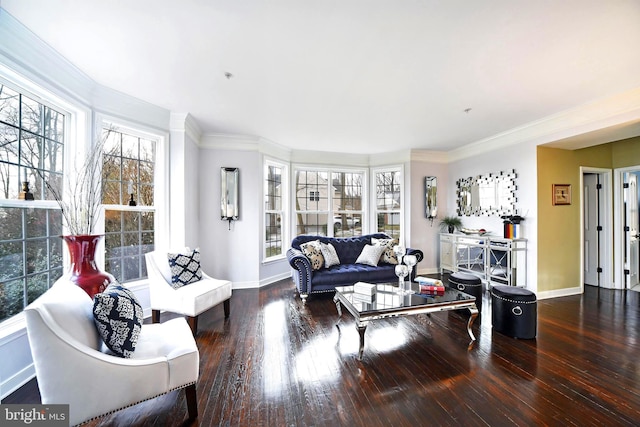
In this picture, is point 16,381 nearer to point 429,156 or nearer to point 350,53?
point 350,53

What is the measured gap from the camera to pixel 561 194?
398cm

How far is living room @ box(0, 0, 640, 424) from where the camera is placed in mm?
2018

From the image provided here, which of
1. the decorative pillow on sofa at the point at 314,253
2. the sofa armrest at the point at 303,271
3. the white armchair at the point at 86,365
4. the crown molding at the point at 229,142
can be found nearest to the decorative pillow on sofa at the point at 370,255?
the decorative pillow on sofa at the point at 314,253

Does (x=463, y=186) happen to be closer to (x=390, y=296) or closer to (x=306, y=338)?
(x=390, y=296)

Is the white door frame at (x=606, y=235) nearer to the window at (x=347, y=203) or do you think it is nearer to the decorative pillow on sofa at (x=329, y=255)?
the window at (x=347, y=203)

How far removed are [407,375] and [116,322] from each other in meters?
2.09

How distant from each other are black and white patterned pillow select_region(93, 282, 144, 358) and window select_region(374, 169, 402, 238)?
482 cm

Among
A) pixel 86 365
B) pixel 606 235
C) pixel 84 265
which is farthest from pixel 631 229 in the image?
pixel 84 265

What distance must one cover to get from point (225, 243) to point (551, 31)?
14.9ft

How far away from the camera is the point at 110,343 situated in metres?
1.50

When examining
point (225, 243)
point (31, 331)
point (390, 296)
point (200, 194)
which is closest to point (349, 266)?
point (390, 296)

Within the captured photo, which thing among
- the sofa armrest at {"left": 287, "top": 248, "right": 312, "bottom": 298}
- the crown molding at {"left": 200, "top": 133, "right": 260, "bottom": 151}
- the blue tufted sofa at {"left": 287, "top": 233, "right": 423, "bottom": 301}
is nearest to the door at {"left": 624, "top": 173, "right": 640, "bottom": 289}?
the blue tufted sofa at {"left": 287, "top": 233, "right": 423, "bottom": 301}

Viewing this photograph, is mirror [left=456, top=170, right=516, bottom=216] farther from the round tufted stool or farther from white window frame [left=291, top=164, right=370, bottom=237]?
white window frame [left=291, top=164, right=370, bottom=237]

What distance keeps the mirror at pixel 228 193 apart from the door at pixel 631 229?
21.3 feet
